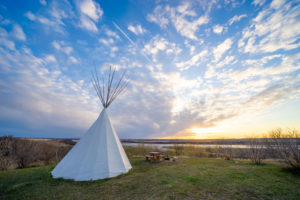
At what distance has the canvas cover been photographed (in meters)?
5.06

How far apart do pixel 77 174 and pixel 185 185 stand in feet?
13.1

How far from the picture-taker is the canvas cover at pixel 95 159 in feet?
16.6

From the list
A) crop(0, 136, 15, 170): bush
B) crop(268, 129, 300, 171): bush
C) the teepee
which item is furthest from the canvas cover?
crop(268, 129, 300, 171): bush

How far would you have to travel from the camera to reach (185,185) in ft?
13.7

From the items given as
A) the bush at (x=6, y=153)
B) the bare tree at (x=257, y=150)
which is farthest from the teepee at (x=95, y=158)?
the bare tree at (x=257, y=150)

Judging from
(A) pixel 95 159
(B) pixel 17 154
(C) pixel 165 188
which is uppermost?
(A) pixel 95 159

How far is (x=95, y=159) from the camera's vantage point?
529 centimetres

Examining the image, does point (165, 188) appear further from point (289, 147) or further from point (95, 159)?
point (289, 147)

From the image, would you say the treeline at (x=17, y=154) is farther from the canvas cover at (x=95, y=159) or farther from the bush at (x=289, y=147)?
the bush at (x=289, y=147)

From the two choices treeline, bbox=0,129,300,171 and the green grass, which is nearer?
the green grass

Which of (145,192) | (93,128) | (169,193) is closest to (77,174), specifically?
(93,128)

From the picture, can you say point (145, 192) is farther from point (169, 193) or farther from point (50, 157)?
point (50, 157)

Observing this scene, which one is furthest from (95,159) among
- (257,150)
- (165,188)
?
(257,150)

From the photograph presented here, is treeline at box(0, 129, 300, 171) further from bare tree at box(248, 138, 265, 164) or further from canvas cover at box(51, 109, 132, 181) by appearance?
canvas cover at box(51, 109, 132, 181)
